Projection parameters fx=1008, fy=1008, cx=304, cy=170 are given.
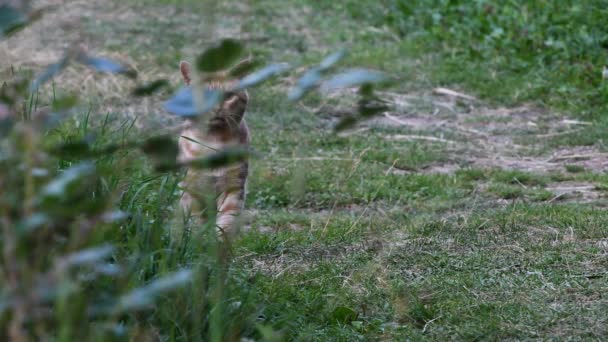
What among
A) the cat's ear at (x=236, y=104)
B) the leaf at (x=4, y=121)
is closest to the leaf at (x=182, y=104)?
the leaf at (x=4, y=121)

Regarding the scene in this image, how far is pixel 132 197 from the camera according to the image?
426cm

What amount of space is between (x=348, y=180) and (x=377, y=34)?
5.19 metres

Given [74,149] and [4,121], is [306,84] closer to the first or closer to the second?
[74,149]

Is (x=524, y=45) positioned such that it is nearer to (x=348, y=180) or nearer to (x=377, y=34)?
(x=377, y=34)

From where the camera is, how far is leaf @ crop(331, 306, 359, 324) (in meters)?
4.17

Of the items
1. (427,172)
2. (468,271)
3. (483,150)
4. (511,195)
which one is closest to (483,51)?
(483,150)

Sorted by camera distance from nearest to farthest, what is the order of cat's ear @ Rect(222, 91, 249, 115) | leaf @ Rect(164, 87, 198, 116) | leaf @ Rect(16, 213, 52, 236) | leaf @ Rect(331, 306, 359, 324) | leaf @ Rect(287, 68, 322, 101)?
1. leaf @ Rect(16, 213, 52, 236)
2. leaf @ Rect(287, 68, 322, 101)
3. leaf @ Rect(164, 87, 198, 116)
4. leaf @ Rect(331, 306, 359, 324)
5. cat's ear @ Rect(222, 91, 249, 115)

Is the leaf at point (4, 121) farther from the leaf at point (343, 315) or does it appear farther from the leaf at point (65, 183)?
the leaf at point (343, 315)

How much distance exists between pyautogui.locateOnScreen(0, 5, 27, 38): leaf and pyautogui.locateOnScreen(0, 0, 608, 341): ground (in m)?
0.79

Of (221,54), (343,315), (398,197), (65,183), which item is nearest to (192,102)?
(221,54)

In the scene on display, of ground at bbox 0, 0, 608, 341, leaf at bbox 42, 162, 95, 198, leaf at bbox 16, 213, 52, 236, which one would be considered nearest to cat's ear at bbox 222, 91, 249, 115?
ground at bbox 0, 0, 608, 341

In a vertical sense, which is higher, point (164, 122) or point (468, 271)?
point (468, 271)

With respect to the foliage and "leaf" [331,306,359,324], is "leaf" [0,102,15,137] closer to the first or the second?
the foliage

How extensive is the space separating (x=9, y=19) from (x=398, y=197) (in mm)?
4571
